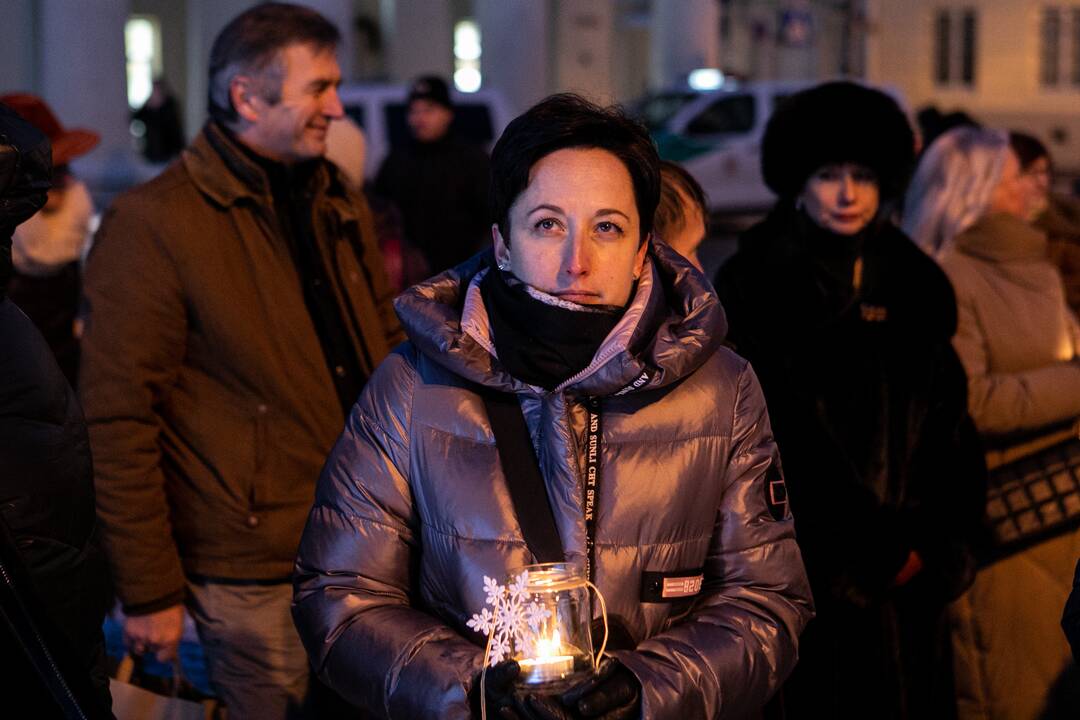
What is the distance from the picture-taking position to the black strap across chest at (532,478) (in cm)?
300

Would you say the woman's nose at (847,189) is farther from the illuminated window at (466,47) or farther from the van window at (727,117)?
the illuminated window at (466,47)

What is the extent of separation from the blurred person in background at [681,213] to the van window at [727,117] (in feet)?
73.0

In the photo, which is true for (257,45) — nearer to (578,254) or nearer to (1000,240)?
(578,254)

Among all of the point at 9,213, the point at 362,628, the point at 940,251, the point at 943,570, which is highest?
the point at 9,213

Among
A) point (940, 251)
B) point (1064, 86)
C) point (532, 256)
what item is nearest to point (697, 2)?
point (1064, 86)

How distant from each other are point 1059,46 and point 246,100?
132ft

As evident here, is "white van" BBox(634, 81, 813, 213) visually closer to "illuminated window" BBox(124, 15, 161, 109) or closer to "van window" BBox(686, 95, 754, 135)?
"van window" BBox(686, 95, 754, 135)

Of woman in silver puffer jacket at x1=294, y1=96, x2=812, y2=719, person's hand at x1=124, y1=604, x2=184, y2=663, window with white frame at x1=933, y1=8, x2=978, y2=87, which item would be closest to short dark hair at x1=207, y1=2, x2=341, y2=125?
person's hand at x1=124, y1=604, x2=184, y2=663

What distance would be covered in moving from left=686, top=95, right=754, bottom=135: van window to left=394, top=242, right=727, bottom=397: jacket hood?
914 inches

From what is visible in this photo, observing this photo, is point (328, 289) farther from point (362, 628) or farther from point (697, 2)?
point (697, 2)

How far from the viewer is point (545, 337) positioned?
307 centimetres

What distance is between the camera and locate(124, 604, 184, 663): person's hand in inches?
162

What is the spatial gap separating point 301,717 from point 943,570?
1.74 meters

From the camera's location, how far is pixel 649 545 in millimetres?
3041
